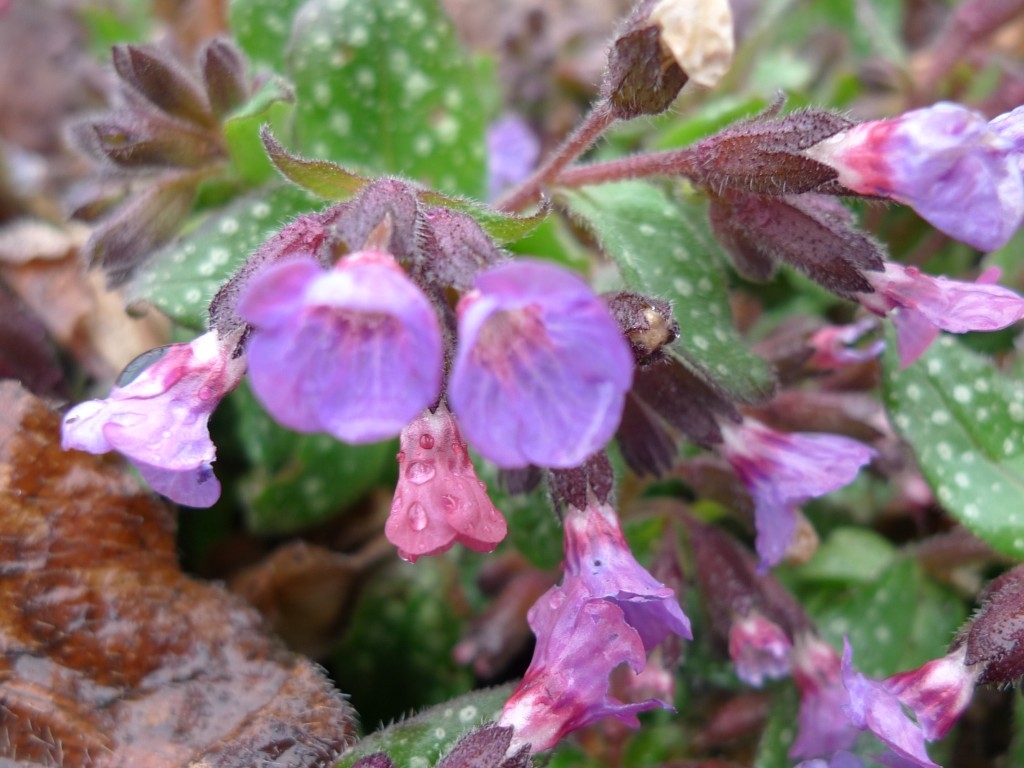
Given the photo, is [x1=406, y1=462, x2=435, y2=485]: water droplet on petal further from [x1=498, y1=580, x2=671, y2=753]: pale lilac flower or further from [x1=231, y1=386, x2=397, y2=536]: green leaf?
[x1=231, y1=386, x2=397, y2=536]: green leaf

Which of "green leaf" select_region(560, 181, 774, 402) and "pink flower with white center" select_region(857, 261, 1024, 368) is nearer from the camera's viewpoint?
"pink flower with white center" select_region(857, 261, 1024, 368)

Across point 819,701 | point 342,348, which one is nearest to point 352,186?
point 342,348

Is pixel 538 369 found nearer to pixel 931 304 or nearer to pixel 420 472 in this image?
pixel 420 472

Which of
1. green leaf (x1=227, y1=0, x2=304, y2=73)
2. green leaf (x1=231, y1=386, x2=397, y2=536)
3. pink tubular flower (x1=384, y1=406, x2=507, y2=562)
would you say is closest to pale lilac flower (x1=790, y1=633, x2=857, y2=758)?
pink tubular flower (x1=384, y1=406, x2=507, y2=562)

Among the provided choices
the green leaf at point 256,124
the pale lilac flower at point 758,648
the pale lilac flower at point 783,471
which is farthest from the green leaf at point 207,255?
the pale lilac flower at point 758,648

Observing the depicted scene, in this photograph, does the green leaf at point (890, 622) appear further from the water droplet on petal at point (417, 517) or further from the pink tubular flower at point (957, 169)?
the water droplet on petal at point (417, 517)

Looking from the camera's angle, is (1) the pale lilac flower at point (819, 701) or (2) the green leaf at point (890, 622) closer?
(1) the pale lilac flower at point (819, 701)
